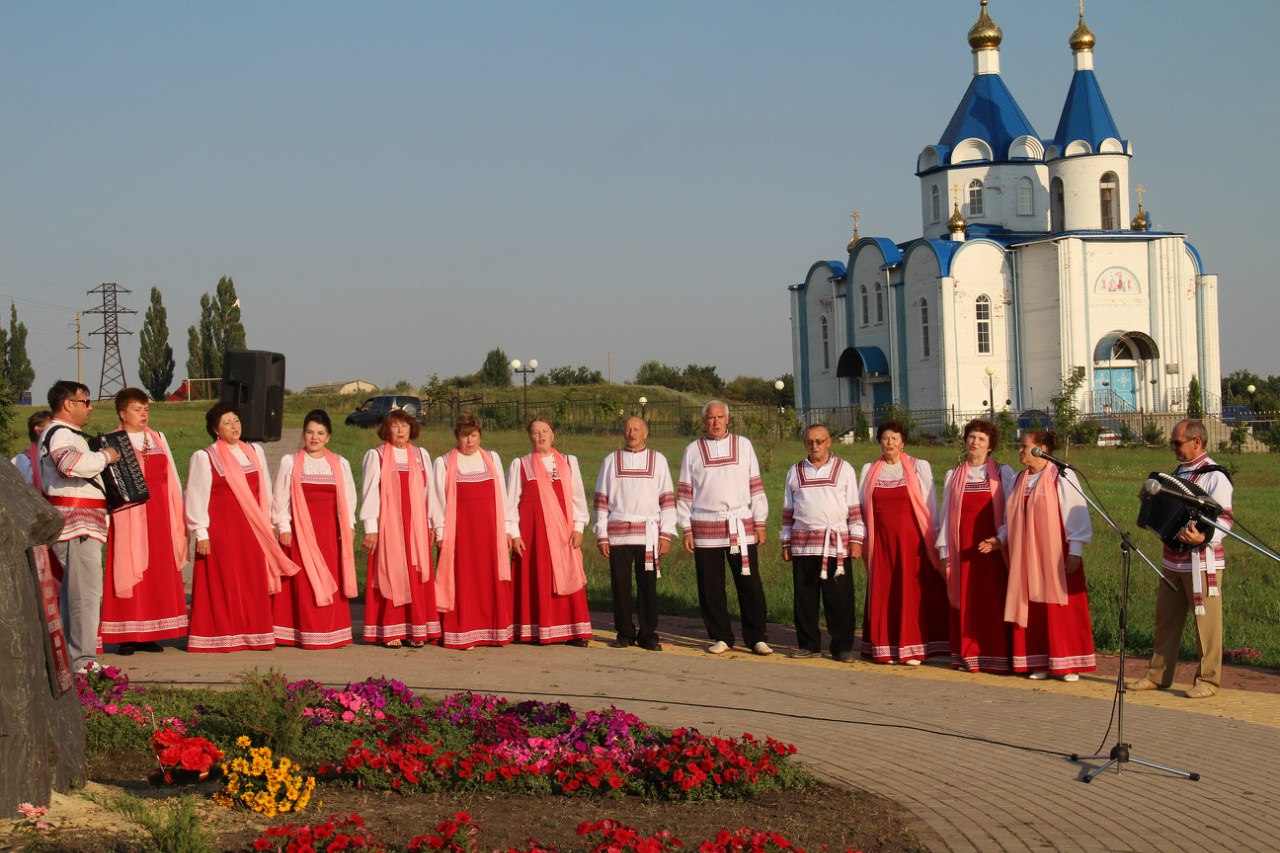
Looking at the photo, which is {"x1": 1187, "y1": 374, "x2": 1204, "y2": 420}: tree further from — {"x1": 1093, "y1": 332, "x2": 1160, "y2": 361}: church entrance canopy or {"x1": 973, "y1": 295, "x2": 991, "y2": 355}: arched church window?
{"x1": 973, "y1": 295, "x2": 991, "y2": 355}: arched church window

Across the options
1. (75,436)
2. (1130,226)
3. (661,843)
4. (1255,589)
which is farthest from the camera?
(1130,226)

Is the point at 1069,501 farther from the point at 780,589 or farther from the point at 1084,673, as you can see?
the point at 780,589

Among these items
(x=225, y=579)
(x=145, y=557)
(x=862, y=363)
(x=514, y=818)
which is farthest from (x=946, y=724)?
(x=862, y=363)

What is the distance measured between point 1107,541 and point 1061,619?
314 inches

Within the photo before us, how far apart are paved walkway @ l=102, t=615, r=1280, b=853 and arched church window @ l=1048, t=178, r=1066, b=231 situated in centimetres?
4223

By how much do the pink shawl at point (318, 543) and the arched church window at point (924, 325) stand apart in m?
39.5

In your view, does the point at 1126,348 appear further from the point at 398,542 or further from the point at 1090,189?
the point at 398,542

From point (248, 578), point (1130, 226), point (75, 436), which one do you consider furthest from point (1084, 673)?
point (1130, 226)

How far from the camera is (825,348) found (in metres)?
54.5

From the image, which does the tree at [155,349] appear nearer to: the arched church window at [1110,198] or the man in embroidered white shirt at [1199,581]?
the arched church window at [1110,198]

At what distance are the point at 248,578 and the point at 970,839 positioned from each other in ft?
20.8

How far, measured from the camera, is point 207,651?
1005 centimetres

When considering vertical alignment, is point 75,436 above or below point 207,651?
above

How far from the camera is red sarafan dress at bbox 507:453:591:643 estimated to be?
10477 millimetres
